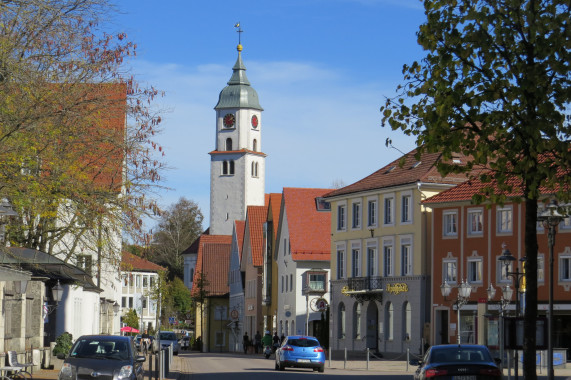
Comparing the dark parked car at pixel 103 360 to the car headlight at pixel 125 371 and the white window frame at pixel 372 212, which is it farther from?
the white window frame at pixel 372 212

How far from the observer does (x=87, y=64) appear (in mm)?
25016

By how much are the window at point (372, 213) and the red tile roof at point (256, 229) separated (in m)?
22.7

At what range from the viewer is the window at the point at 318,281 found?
3351 inches

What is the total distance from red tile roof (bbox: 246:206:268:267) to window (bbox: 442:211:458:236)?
31.3 metres

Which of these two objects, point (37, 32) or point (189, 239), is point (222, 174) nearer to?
point (189, 239)

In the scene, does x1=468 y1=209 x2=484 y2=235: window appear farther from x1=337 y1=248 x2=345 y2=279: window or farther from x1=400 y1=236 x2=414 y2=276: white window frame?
x1=337 y1=248 x2=345 y2=279: window

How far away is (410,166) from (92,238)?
137 ft

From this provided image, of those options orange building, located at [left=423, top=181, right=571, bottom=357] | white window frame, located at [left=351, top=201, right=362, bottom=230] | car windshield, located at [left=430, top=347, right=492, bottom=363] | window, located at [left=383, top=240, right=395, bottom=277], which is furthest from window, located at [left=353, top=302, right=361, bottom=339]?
car windshield, located at [left=430, top=347, right=492, bottom=363]

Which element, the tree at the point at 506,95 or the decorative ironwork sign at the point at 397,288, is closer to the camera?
the tree at the point at 506,95

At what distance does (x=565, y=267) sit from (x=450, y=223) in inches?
379

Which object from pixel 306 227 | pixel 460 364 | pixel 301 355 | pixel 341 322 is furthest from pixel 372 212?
pixel 460 364

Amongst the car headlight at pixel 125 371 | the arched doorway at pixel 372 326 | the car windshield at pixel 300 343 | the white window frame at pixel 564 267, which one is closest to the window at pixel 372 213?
the arched doorway at pixel 372 326

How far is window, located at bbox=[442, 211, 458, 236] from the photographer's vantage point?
6812 centimetres

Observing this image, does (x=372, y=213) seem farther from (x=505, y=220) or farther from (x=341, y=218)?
(x=505, y=220)
